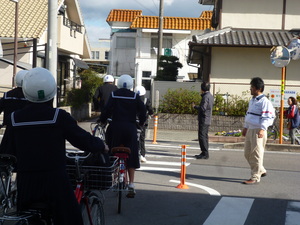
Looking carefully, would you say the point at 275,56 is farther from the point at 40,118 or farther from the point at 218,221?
the point at 40,118

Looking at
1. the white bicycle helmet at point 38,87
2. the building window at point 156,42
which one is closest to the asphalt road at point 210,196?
the white bicycle helmet at point 38,87

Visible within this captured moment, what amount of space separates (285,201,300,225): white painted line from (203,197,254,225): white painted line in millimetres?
544

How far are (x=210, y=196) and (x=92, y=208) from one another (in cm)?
357

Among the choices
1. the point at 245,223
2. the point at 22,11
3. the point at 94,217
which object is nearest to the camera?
the point at 94,217

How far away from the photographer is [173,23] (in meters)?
39.7

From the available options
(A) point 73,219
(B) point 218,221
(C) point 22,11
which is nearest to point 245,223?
(B) point 218,221

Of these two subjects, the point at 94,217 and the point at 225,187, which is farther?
the point at 225,187

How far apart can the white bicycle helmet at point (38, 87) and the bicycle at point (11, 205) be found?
0.78 metres

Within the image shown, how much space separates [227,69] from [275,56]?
763 centimetres

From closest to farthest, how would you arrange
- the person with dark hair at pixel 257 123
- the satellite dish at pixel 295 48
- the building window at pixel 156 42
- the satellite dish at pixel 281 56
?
the person with dark hair at pixel 257 123, the satellite dish at pixel 281 56, the satellite dish at pixel 295 48, the building window at pixel 156 42

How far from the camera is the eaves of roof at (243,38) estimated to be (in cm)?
2039

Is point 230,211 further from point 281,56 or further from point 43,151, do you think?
point 281,56

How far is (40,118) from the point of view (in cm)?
338

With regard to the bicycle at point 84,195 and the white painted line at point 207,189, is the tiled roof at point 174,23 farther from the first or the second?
the bicycle at point 84,195
